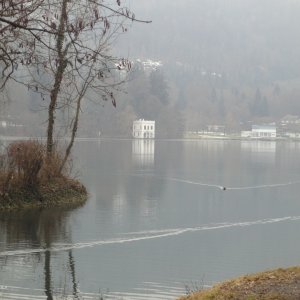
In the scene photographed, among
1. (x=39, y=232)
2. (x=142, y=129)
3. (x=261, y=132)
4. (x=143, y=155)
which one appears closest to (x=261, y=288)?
(x=39, y=232)

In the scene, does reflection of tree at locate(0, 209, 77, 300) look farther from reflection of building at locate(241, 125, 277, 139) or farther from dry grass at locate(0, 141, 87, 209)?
reflection of building at locate(241, 125, 277, 139)

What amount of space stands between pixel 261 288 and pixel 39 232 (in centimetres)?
767

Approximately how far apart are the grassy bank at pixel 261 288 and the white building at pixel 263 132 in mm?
152196

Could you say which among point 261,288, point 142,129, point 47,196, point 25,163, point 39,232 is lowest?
point 39,232

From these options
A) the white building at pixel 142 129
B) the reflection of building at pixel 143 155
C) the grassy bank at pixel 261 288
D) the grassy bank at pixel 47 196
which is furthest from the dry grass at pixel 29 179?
the white building at pixel 142 129

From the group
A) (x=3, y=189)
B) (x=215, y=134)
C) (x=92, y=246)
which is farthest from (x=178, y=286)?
(x=215, y=134)

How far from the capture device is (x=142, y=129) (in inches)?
4921

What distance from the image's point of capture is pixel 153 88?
5335 inches

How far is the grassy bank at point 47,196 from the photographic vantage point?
1574cm

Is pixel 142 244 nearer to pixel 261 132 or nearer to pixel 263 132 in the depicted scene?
pixel 261 132

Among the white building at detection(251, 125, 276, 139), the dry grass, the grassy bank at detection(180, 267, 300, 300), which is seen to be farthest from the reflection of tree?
the white building at detection(251, 125, 276, 139)

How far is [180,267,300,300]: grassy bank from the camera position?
18.9 ft

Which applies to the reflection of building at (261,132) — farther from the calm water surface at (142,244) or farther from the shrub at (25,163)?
the shrub at (25,163)

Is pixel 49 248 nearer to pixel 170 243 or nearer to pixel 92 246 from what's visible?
pixel 92 246
